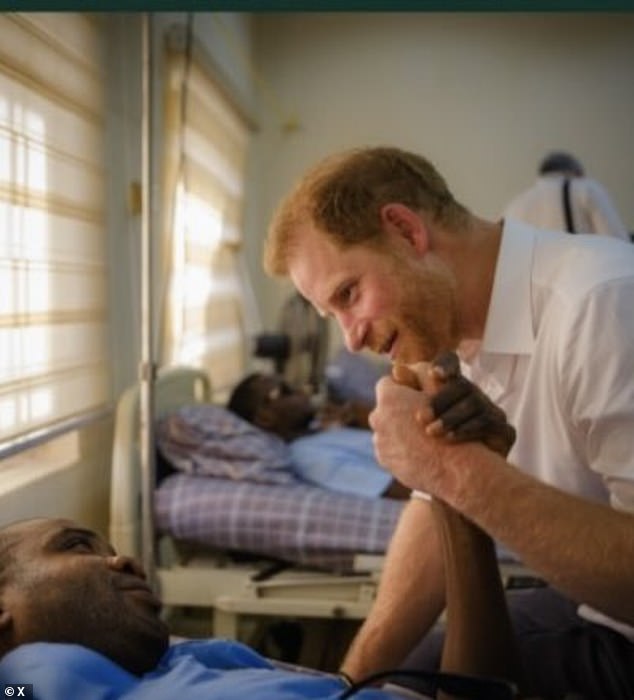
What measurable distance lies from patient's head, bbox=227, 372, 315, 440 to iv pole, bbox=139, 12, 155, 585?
2.87 feet

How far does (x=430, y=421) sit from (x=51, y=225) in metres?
1.00

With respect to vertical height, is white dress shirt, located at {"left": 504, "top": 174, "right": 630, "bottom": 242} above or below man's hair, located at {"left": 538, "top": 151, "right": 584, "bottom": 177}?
below

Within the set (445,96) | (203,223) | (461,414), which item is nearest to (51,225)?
(461,414)

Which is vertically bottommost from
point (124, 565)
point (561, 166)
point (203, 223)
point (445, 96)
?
point (124, 565)

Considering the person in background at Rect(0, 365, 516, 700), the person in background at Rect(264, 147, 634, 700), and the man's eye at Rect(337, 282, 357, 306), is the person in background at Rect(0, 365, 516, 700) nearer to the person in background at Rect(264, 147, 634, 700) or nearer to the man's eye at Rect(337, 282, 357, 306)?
the person in background at Rect(264, 147, 634, 700)

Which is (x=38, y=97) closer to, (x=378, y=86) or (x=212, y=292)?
(x=212, y=292)

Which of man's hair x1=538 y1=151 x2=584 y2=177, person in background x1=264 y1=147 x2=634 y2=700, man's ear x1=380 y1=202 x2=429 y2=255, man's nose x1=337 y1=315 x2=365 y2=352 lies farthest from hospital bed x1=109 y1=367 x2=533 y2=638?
man's hair x1=538 y1=151 x2=584 y2=177

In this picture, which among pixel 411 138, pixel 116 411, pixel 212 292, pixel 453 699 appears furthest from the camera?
pixel 411 138

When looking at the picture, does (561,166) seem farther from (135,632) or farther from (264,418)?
(135,632)

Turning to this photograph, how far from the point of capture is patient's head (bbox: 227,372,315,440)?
2693 millimetres

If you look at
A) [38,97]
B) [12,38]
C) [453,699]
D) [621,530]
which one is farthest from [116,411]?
[621,530]

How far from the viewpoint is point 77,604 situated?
0.90 metres

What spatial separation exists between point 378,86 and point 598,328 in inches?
157

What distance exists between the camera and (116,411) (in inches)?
73.4
